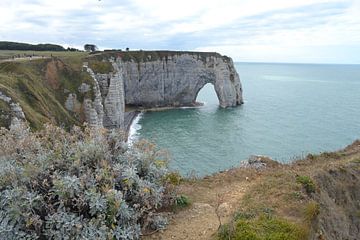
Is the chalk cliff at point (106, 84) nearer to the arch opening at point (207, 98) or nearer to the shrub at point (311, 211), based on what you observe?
the arch opening at point (207, 98)

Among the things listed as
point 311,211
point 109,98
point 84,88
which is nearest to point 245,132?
point 109,98

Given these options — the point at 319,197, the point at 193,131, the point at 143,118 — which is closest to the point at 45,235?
the point at 319,197

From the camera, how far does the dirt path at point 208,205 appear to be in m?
11.5

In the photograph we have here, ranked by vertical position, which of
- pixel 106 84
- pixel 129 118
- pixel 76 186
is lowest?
pixel 129 118

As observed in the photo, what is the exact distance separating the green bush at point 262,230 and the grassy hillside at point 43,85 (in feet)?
78.8

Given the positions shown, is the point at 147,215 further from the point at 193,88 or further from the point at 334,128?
the point at 193,88

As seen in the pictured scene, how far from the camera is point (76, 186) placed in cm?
987

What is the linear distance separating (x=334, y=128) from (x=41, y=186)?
6654 cm

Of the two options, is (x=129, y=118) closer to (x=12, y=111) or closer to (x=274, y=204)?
(x=12, y=111)

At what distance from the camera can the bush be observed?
31.2 ft

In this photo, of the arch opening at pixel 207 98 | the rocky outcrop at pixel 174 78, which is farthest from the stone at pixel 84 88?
the arch opening at pixel 207 98

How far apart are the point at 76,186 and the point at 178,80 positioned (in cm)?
9327

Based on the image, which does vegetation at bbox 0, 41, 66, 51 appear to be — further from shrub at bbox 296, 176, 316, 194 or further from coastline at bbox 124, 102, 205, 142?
shrub at bbox 296, 176, 316, 194

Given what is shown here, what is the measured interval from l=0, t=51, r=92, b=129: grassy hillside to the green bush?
24.0m
